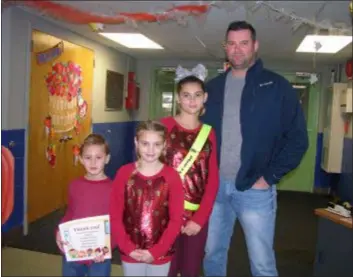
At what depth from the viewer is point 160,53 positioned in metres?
2.37

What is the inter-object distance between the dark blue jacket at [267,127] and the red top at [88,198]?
0.27 metres

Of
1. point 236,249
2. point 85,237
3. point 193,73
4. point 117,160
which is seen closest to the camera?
point 85,237

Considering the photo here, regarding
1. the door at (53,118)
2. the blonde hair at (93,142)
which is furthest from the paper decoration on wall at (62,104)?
the blonde hair at (93,142)

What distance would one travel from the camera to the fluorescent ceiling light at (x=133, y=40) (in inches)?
75.1

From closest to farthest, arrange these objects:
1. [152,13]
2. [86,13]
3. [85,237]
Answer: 1. [85,237]
2. [86,13]
3. [152,13]

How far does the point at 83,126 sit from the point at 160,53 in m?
0.73

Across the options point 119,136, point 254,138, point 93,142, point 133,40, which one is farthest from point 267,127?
point 119,136

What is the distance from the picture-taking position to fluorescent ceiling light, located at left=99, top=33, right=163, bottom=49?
75.1 inches

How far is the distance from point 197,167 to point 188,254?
19 cm

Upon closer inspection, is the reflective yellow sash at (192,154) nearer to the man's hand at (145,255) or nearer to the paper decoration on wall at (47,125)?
the man's hand at (145,255)

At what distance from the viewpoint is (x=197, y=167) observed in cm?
75

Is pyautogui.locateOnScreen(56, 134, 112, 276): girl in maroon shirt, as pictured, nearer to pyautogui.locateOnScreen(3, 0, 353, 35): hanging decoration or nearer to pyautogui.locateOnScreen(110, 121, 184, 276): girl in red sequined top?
pyautogui.locateOnScreen(110, 121, 184, 276): girl in red sequined top

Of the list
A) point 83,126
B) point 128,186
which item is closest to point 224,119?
point 128,186

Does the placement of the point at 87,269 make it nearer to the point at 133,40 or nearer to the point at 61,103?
the point at 61,103
